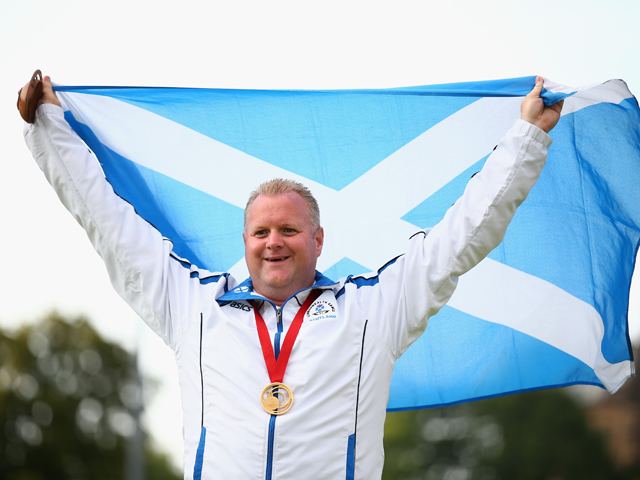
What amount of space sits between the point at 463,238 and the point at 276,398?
1.01m

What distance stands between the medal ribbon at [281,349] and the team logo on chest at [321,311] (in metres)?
0.03

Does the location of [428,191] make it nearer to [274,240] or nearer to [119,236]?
[274,240]

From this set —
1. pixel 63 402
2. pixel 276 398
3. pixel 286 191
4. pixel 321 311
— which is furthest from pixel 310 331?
pixel 63 402

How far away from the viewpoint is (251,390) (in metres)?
4.39

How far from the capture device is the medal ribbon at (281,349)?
4398 mm

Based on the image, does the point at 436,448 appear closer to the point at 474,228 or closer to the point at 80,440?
the point at 80,440

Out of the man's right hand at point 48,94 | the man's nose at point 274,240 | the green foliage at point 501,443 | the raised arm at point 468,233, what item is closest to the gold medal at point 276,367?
the man's nose at point 274,240

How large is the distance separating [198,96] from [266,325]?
6.17 feet

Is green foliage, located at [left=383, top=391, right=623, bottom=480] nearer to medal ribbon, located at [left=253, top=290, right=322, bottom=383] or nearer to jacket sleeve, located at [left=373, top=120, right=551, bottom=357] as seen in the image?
jacket sleeve, located at [left=373, top=120, right=551, bottom=357]

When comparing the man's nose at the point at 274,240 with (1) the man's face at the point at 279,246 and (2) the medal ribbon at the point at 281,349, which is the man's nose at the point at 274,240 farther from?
(2) the medal ribbon at the point at 281,349

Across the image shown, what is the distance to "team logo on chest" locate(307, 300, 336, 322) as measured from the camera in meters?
4.56

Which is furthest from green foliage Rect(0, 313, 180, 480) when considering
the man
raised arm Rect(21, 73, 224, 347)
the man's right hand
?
the man

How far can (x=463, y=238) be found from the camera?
177 inches

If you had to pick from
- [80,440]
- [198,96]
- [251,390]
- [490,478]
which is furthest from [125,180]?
[490,478]
